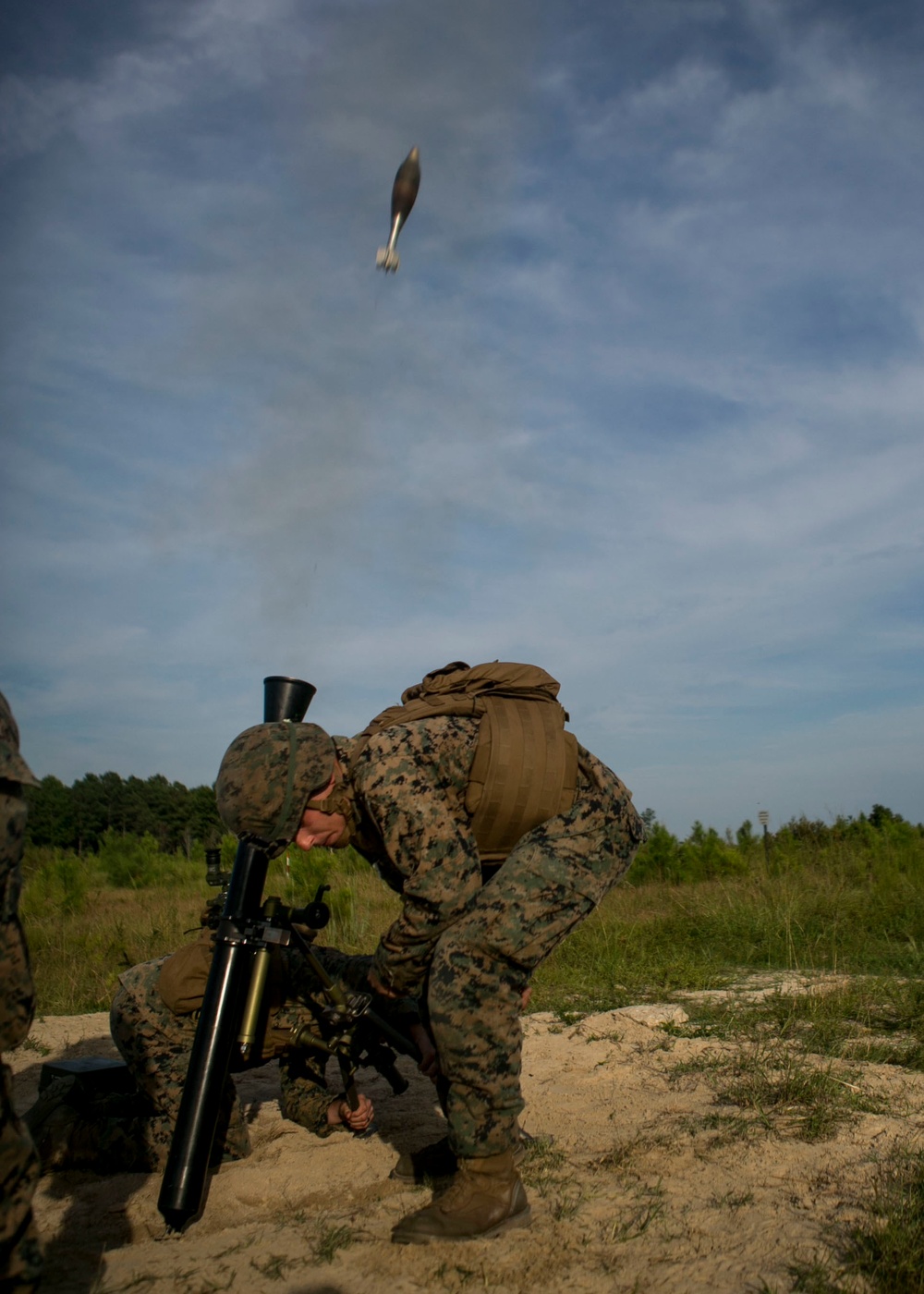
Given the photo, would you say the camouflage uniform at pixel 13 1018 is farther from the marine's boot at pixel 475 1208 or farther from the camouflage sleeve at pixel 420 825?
the marine's boot at pixel 475 1208

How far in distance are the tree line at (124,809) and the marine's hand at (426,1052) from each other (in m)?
51.2

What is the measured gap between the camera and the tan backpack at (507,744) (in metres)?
3.02

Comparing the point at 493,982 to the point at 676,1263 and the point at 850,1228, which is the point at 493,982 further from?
the point at 850,1228

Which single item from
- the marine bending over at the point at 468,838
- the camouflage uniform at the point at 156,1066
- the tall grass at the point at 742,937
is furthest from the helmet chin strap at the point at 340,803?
the tall grass at the point at 742,937

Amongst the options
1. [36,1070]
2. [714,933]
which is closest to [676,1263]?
[36,1070]

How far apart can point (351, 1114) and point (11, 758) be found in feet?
7.91

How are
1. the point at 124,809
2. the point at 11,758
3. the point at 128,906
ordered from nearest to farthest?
the point at 11,758 < the point at 128,906 < the point at 124,809

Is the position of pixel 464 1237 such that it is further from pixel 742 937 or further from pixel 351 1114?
pixel 742 937

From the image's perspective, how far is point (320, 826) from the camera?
3.10 metres

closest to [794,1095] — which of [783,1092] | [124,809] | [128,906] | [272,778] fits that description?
[783,1092]

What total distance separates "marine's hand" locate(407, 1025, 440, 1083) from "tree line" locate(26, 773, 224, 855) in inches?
2017

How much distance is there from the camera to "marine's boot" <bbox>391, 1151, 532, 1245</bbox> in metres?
2.68

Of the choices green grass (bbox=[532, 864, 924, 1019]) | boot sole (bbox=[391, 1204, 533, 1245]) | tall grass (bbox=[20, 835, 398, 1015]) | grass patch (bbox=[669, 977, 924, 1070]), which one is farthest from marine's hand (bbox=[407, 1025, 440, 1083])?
green grass (bbox=[532, 864, 924, 1019])

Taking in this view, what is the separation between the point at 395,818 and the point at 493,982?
1.88 feet
